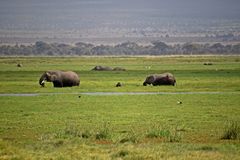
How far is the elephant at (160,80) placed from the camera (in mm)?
44188

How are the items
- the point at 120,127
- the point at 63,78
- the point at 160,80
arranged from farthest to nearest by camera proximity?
the point at 160,80 → the point at 63,78 → the point at 120,127

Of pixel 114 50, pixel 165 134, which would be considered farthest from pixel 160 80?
pixel 114 50

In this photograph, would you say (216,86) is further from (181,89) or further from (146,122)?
(146,122)

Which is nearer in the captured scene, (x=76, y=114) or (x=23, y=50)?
(x=76, y=114)

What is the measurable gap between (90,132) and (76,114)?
235 inches

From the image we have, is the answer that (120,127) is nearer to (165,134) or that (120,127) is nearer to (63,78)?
(165,134)

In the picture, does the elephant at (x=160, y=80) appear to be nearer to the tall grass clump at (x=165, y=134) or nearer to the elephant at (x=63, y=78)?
the elephant at (x=63, y=78)

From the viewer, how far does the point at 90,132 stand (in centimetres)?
1900

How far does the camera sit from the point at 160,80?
148 ft

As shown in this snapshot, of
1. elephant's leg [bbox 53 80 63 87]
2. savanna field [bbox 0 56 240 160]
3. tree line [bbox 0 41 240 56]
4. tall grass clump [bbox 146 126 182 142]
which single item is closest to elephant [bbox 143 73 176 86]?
elephant's leg [bbox 53 80 63 87]

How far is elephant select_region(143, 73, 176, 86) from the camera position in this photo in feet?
145

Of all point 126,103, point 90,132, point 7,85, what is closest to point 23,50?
point 7,85

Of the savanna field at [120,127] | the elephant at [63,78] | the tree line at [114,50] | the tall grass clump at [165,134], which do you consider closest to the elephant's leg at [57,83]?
the elephant at [63,78]

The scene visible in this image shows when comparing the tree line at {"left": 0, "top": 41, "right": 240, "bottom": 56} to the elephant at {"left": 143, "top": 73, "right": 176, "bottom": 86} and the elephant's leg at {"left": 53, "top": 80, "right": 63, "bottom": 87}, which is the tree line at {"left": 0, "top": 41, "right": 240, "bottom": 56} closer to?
the elephant at {"left": 143, "top": 73, "right": 176, "bottom": 86}
